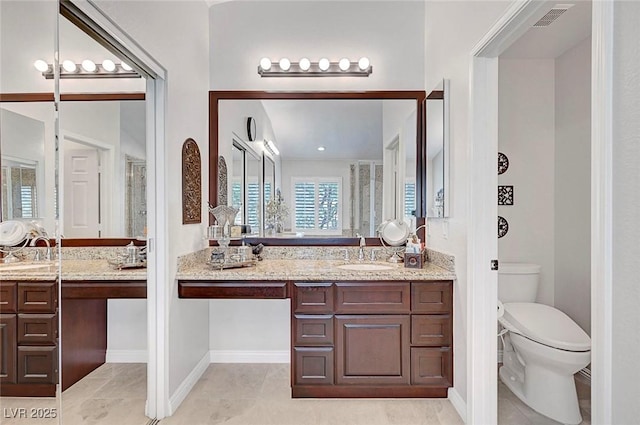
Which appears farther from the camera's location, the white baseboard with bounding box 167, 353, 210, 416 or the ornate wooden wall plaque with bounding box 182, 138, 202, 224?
the ornate wooden wall plaque with bounding box 182, 138, 202, 224

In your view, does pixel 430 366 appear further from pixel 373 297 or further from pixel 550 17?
pixel 550 17

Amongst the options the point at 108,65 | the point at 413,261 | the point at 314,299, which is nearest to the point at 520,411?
the point at 413,261

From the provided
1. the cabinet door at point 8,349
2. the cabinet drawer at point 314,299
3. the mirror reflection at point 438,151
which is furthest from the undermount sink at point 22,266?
the mirror reflection at point 438,151

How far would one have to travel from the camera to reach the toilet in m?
2.06

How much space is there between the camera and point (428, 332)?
235cm

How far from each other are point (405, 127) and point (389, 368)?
1825mm

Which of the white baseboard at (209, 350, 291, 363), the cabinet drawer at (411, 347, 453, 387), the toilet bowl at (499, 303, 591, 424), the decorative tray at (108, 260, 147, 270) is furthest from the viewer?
the white baseboard at (209, 350, 291, 363)

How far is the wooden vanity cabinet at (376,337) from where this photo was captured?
2346mm

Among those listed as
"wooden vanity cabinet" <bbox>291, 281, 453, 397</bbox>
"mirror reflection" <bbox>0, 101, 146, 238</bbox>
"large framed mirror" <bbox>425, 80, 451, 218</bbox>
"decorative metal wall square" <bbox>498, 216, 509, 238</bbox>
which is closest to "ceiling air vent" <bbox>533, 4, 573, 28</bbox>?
"large framed mirror" <bbox>425, 80, 451, 218</bbox>

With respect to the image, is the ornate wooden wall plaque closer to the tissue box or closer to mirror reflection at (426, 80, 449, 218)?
the tissue box

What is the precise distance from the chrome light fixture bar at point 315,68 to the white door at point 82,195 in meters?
1.45

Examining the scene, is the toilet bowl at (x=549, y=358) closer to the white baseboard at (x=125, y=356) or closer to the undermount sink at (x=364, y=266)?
the undermount sink at (x=364, y=266)

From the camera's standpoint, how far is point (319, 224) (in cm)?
301

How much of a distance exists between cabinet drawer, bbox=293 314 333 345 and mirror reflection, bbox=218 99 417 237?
82 cm
